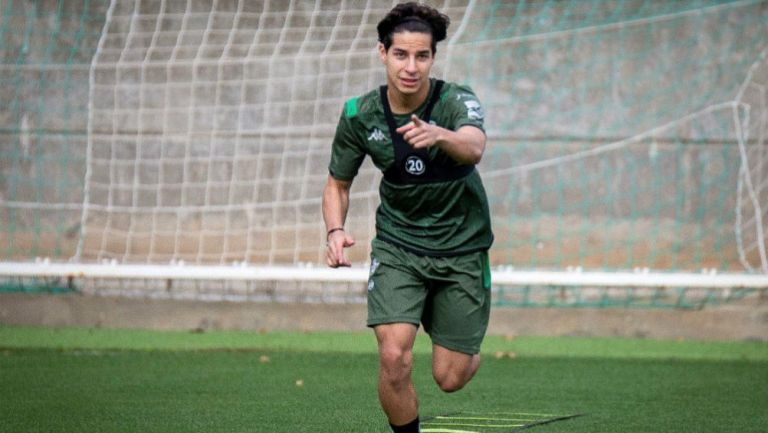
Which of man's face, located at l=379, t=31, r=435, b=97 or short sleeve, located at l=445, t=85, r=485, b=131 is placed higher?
man's face, located at l=379, t=31, r=435, b=97

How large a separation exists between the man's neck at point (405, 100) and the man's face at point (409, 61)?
0.12 ft

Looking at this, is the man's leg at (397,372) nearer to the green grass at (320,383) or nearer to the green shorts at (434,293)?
the green shorts at (434,293)

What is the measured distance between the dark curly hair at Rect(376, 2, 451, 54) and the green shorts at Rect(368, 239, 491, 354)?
85 cm

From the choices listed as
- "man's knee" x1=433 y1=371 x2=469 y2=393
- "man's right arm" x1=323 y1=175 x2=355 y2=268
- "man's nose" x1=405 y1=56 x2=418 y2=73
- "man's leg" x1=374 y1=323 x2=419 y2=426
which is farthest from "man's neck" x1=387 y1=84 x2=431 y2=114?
"man's knee" x1=433 y1=371 x2=469 y2=393

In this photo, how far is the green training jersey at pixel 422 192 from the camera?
19.2 feet

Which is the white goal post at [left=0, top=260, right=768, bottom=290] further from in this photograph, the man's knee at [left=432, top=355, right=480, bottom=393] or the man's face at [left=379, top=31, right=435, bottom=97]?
the man's face at [left=379, top=31, right=435, bottom=97]

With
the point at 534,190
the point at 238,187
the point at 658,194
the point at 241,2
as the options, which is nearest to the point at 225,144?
the point at 238,187

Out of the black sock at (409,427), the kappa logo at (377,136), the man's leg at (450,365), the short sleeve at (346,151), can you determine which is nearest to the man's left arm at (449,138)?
the kappa logo at (377,136)

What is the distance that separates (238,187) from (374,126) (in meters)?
4.31

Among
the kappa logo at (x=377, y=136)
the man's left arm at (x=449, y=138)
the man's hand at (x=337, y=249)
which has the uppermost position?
the man's left arm at (x=449, y=138)

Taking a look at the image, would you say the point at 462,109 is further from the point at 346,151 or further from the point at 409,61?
the point at 346,151

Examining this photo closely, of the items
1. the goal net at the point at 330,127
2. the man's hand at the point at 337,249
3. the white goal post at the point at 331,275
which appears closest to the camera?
the man's hand at the point at 337,249

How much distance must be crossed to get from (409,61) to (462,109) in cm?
28

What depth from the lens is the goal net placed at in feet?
32.6
